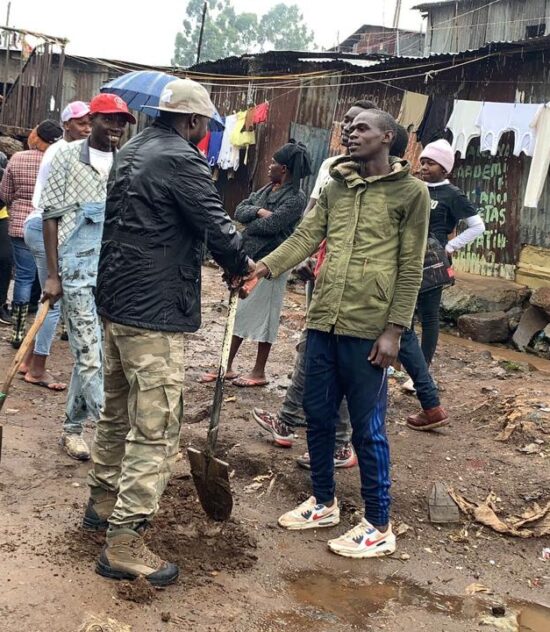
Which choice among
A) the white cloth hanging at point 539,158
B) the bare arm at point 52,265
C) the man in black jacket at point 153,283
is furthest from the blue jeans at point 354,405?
the white cloth hanging at point 539,158

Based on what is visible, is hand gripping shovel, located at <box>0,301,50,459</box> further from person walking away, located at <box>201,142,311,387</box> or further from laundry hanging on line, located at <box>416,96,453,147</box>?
laundry hanging on line, located at <box>416,96,453,147</box>

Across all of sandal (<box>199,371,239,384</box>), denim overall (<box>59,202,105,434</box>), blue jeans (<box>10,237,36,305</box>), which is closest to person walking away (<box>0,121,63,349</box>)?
blue jeans (<box>10,237,36,305</box>)

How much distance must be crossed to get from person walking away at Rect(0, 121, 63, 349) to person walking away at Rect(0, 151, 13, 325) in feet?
1.41

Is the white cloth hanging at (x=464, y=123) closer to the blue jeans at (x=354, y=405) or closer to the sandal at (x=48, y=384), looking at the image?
the sandal at (x=48, y=384)

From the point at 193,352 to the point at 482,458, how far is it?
3.23m

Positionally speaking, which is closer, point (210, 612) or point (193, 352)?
point (210, 612)

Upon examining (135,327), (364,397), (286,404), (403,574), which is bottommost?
(403,574)

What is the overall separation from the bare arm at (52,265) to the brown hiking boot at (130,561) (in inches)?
64.7

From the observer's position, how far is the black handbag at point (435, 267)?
5472 millimetres

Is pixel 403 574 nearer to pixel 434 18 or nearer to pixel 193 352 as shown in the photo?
pixel 193 352

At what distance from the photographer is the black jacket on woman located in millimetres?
5801

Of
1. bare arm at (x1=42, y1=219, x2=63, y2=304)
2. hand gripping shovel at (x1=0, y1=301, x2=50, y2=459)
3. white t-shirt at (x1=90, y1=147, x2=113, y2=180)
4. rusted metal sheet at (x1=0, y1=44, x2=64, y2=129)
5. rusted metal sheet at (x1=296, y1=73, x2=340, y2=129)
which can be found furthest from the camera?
rusted metal sheet at (x1=0, y1=44, x2=64, y2=129)

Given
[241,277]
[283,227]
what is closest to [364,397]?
[241,277]

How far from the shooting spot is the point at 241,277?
3.45 m
